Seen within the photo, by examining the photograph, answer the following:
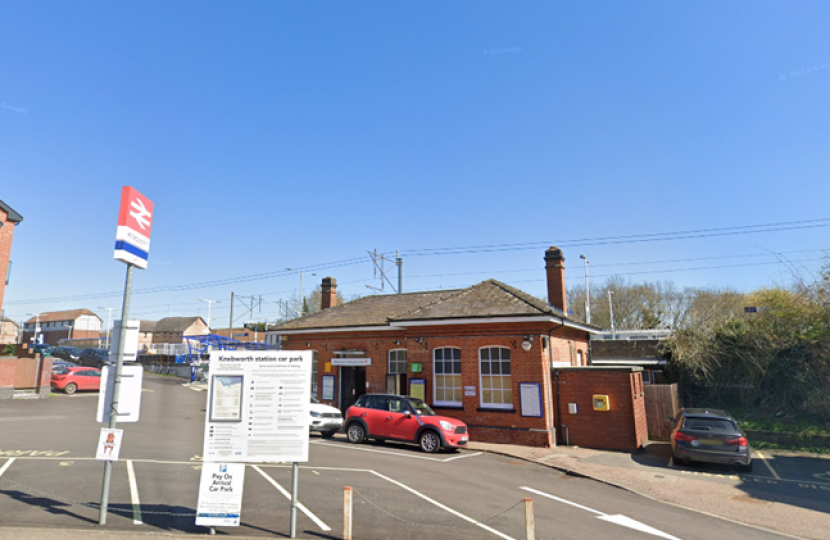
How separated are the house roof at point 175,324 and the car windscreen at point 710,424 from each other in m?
94.5

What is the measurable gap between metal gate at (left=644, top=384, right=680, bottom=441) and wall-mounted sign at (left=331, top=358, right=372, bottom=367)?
36.5ft

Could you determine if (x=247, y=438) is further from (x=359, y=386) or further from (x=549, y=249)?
(x=549, y=249)

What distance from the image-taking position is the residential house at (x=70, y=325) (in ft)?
306

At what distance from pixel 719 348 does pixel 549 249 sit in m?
8.70

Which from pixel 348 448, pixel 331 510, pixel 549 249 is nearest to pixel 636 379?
pixel 549 249

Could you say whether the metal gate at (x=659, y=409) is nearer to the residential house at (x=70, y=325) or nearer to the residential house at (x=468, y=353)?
the residential house at (x=468, y=353)

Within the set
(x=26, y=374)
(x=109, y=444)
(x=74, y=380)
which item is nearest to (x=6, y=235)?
(x=26, y=374)

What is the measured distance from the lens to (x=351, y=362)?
801 inches

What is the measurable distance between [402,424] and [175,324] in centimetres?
9232

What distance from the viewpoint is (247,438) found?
6789 millimetres

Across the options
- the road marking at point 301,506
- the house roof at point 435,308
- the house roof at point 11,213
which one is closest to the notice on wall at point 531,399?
the house roof at point 435,308

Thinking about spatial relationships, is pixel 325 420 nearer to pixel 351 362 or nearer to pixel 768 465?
pixel 351 362

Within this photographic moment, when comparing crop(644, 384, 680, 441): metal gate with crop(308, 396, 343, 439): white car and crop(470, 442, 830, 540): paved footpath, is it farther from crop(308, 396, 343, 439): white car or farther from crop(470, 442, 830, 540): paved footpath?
crop(308, 396, 343, 439): white car

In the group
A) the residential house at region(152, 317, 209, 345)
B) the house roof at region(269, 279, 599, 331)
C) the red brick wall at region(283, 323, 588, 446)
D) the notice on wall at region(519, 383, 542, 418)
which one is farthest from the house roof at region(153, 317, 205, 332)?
the notice on wall at region(519, 383, 542, 418)
